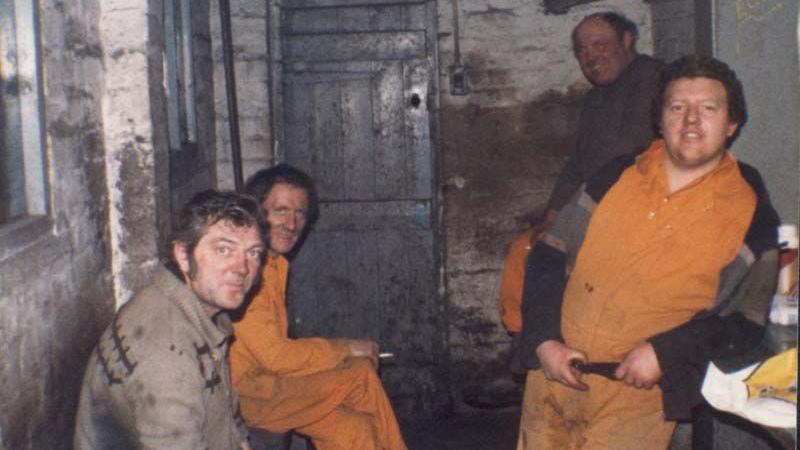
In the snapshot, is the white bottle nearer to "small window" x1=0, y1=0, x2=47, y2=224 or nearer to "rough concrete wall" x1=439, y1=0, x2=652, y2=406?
"small window" x1=0, y1=0, x2=47, y2=224

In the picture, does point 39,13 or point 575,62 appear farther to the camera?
point 575,62

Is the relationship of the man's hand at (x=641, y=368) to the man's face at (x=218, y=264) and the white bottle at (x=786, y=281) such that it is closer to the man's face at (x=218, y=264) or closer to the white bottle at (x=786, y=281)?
the white bottle at (x=786, y=281)

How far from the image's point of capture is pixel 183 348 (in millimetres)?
2422

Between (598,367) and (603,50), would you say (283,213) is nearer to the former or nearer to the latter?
(598,367)

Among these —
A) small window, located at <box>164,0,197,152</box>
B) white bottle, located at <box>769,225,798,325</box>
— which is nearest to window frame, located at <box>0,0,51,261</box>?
small window, located at <box>164,0,197,152</box>

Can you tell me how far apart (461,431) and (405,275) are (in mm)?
1047

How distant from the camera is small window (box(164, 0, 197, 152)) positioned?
4.23m

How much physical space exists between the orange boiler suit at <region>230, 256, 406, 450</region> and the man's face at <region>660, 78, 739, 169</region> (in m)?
1.62

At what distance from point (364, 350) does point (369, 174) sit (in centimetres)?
204

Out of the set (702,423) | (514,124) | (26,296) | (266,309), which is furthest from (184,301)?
(514,124)

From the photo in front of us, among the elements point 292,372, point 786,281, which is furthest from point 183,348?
point 786,281

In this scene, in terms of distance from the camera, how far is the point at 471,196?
18.6 feet

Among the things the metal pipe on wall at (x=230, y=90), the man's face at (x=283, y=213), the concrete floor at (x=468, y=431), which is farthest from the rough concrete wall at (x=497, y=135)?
the man's face at (x=283, y=213)

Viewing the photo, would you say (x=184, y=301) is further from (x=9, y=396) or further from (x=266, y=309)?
(x=266, y=309)
